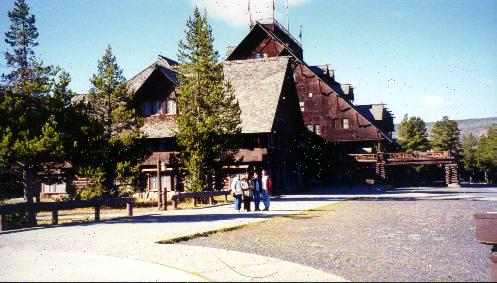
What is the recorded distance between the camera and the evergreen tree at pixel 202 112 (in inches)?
976

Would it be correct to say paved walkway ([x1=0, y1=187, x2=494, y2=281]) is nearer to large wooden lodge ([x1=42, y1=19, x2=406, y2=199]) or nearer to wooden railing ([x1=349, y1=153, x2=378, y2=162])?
large wooden lodge ([x1=42, y1=19, x2=406, y2=199])

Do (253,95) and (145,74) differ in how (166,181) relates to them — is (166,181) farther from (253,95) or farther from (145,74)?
(145,74)

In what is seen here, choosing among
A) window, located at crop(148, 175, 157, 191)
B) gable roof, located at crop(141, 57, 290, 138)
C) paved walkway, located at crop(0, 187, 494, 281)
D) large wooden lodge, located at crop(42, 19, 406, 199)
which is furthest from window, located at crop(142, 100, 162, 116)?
paved walkway, located at crop(0, 187, 494, 281)

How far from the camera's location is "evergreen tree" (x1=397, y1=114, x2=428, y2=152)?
217 ft

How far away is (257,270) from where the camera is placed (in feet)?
22.5

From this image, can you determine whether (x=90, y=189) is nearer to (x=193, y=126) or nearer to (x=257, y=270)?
(x=193, y=126)

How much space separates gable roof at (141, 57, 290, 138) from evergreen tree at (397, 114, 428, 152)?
38536 millimetres

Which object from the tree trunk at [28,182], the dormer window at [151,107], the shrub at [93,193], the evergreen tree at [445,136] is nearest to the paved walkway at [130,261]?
the tree trunk at [28,182]

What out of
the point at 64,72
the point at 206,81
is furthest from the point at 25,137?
the point at 206,81

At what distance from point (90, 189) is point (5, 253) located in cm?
1437

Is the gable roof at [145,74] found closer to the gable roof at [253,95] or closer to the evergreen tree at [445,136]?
the gable roof at [253,95]

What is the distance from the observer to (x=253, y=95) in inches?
1329

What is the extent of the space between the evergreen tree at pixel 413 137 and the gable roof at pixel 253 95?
38536 millimetres

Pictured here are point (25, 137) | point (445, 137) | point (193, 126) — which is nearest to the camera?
point (25, 137)
